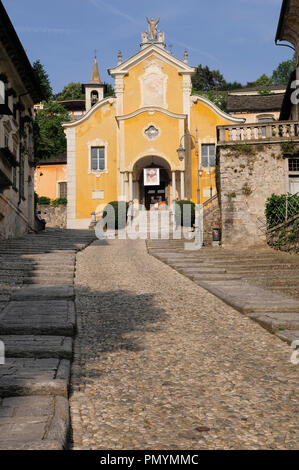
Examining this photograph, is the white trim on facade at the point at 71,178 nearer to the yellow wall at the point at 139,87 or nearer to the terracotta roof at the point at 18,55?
the yellow wall at the point at 139,87

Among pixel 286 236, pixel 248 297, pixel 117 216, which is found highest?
pixel 117 216

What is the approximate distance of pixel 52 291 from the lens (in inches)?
321

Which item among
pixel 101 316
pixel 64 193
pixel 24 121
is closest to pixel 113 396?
pixel 101 316

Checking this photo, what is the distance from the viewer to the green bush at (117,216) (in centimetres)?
2748

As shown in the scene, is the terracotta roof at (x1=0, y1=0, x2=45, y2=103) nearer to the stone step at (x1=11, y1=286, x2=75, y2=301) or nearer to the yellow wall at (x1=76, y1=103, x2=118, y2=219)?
the yellow wall at (x1=76, y1=103, x2=118, y2=219)

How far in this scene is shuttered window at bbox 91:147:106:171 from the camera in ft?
110

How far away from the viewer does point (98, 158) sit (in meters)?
33.8

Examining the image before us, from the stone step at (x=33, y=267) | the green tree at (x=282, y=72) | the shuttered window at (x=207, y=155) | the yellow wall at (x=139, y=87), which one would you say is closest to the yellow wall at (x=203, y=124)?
the shuttered window at (x=207, y=155)

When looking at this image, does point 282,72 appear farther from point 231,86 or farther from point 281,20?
point 281,20

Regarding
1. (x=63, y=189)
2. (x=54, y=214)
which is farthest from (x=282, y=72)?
(x=54, y=214)

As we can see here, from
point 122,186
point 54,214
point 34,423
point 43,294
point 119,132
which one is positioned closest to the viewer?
point 34,423

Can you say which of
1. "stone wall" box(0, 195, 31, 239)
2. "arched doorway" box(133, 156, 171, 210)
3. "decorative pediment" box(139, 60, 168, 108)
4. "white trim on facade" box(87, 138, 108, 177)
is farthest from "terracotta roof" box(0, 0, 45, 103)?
"decorative pediment" box(139, 60, 168, 108)

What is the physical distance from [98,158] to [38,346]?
29807 millimetres

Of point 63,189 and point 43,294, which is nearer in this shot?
point 43,294
